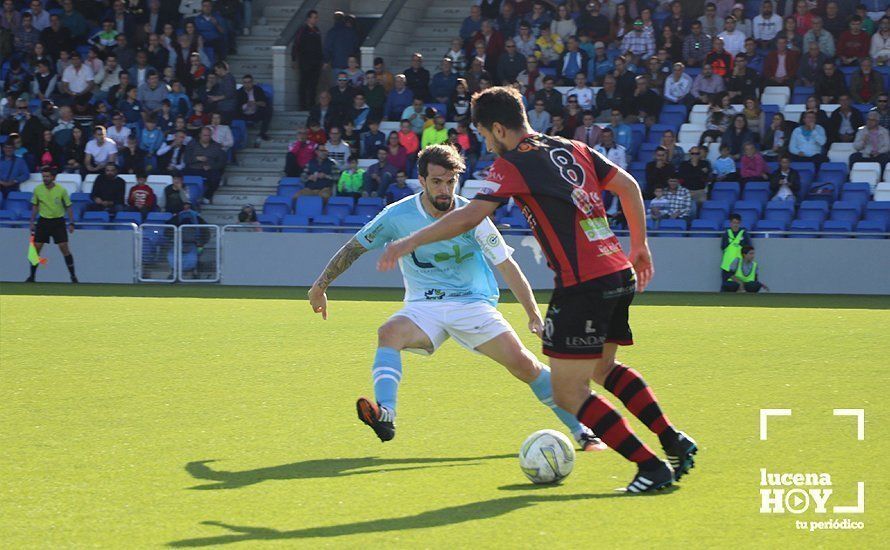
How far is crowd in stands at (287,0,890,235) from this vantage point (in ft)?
67.1

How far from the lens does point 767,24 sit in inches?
885

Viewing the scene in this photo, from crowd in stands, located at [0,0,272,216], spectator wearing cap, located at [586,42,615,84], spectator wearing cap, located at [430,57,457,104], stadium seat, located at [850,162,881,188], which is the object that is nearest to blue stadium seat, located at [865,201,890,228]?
stadium seat, located at [850,162,881,188]

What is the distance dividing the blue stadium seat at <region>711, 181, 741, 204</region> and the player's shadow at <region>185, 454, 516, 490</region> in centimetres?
1438

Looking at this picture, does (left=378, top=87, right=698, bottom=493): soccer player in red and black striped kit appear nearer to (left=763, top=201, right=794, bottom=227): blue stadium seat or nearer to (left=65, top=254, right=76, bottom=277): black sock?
(left=763, top=201, right=794, bottom=227): blue stadium seat

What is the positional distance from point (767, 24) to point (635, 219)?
58.2 ft

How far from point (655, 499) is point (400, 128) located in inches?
689

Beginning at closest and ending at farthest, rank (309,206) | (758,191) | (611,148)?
1. (758,191)
2. (611,148)
3. (309,206)

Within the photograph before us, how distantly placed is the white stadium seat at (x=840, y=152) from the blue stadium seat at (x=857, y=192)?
77cm

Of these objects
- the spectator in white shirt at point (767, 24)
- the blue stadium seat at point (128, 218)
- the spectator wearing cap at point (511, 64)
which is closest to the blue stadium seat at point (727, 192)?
the spectator in white shirt at point (767, 24)

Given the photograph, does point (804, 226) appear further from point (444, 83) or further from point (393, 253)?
point (393, 253)

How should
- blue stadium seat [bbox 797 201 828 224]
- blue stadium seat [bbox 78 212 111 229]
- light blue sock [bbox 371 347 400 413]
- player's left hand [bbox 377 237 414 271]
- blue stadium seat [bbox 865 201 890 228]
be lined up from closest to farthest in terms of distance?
1. player's left hand [bbox 377 237 414 271]
2. light blue sock [bbox 371 347 400 413]
3. blue stadium seat [bbox 865 201 890 228]
4. blue stadium seat [bbox 797 201 828 224]
5. blue stadium seat [bbox 78 212 111 229]

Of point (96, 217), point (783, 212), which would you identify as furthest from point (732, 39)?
point (96, 217)

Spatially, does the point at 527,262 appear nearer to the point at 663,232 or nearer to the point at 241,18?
the point at 663,232

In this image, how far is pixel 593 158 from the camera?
595 cm
